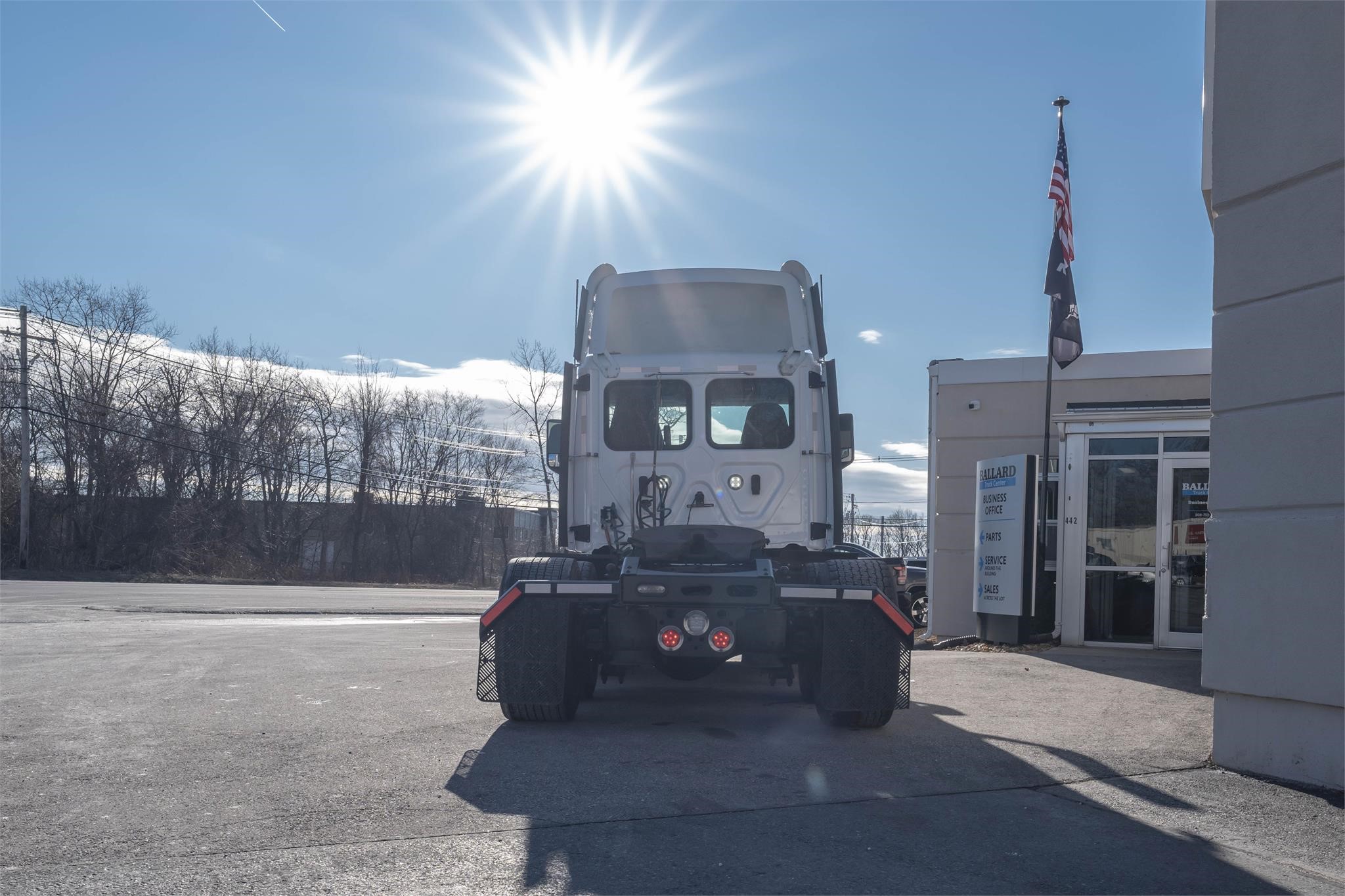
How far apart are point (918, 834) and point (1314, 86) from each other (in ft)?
15.5

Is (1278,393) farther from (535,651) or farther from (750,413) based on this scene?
(535,651)

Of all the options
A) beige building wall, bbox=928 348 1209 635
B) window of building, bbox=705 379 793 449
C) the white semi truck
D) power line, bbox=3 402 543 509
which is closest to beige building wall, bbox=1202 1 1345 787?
the white semi truck

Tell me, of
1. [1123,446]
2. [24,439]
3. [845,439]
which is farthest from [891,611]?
[24,439]

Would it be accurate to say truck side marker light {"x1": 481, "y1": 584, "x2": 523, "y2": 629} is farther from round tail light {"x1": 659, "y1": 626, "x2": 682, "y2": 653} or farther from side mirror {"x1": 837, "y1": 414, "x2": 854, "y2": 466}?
side mirror {"x1": 837, "y1": 414, "x2": 854, "y2": 466}

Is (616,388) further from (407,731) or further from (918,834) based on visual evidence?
(918,834)

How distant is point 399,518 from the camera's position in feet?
185

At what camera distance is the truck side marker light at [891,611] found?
23.6 feet

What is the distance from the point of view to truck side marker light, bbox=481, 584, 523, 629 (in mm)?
7332

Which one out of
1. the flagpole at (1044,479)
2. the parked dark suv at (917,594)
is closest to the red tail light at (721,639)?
the flagpole at (1044,479)

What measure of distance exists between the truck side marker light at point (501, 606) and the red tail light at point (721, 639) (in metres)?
1.32

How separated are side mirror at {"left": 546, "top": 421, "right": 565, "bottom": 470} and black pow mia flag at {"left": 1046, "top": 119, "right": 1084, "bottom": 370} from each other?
27.3 ft

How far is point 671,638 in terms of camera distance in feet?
23.2

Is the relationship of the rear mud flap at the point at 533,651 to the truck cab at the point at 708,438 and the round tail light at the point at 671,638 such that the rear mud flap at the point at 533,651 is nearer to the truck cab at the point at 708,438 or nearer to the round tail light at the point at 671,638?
the round tail light at the point at 671,638

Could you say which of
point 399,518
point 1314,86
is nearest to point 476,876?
point 1314,86
